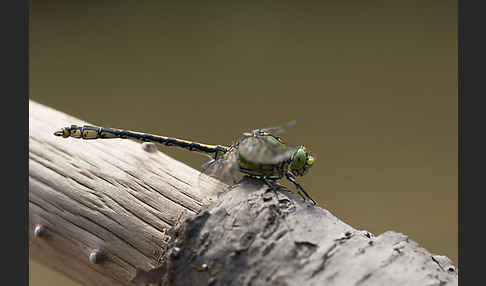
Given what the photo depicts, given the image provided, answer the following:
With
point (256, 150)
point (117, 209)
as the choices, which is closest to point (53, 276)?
point (117, 209)

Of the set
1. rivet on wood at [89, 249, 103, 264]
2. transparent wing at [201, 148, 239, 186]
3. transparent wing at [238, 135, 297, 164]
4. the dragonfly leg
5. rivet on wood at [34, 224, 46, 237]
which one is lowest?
rivet on wood at [89, 249, 103, 264]

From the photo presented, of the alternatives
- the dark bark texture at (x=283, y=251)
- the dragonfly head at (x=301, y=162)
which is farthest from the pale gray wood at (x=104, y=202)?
the dragonfly head at (x=301, y=162)

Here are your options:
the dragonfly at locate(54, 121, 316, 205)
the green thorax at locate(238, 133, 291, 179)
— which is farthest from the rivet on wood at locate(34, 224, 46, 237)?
the green thorax at locate(238, 133, 291, 179)

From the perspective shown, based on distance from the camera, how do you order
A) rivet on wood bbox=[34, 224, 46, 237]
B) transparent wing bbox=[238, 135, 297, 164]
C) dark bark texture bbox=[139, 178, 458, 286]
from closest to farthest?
dark bark texture bbox=[139, 178, 458, 286] → transparent wing bbox=[238, 135, 297, 164] → rivet on wood bbox=[34, 224, 46, 237]

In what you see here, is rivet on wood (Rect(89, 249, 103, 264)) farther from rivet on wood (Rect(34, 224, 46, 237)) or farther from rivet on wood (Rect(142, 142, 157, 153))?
rivet on wood (Rect(142, 142, 157, 153))

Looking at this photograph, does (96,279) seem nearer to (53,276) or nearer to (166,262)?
(166,262)

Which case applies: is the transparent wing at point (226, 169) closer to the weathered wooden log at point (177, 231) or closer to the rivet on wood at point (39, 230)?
the weathered wooden log at point (177, 231)
